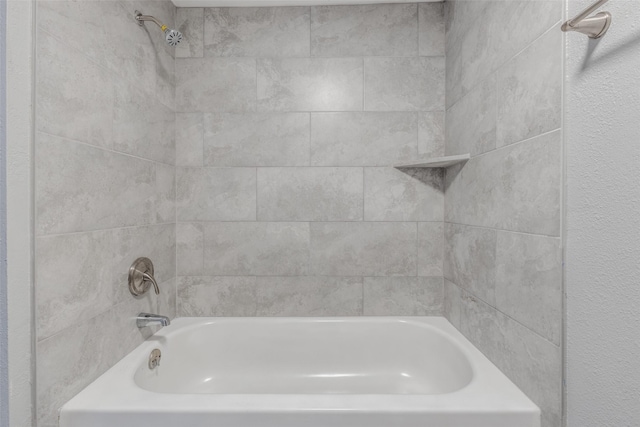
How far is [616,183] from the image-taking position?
0.68 metres

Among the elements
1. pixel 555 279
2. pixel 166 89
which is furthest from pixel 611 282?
pixel 166 89

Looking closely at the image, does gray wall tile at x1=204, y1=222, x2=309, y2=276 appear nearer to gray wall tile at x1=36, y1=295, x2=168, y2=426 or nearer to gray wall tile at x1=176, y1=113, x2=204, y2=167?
gray wall tile at x1=176, y1=113, x2=204, y2=167

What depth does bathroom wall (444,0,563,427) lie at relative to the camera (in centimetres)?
89

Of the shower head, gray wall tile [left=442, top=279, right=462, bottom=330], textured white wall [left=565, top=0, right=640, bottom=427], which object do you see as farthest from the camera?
gray wall tile [left=442, top=279, right=462, bottom=330]

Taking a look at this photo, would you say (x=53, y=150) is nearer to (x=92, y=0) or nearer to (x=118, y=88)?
(x=118, y=88)

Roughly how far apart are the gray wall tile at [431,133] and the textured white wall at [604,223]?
912mm

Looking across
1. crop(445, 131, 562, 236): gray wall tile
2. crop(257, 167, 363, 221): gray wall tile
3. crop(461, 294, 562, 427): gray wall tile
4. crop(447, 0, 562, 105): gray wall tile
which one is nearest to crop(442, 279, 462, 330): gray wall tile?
crop(461, 294, 562, 427): gray wall tile

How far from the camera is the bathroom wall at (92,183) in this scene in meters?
0.92

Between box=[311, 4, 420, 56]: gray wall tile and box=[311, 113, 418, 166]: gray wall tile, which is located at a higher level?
box=[311, 4, 420, 56]: gray wall tile

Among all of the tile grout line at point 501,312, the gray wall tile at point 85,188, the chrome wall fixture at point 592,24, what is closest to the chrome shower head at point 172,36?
the gray wall tile at point 85,188

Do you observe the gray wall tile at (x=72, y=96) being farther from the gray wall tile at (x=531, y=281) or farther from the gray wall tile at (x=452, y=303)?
the gray wall tile at (x=452, y=303)

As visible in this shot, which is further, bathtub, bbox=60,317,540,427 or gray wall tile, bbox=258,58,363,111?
gray wall tile, bbox=258,58,363,111

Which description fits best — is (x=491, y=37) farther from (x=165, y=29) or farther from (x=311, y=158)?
(x=165, y=29)

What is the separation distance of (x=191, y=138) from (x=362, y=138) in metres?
0.91
